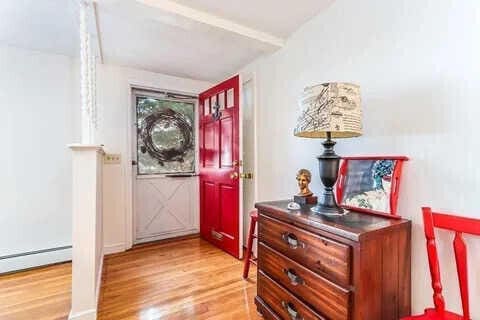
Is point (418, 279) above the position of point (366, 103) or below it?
below

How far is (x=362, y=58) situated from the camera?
1570 millimetres

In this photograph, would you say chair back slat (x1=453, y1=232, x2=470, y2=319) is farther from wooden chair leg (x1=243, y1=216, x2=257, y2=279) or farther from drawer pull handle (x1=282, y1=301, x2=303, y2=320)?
wooden chair leg (x1=243, y1=216, x2=257, y2=279)

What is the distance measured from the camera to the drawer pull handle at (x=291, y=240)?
132cm

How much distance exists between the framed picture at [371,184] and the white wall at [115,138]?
2375 mm

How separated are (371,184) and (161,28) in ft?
6.54

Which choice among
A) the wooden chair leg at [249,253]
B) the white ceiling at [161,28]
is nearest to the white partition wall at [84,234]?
the white ceiling at [161,28]

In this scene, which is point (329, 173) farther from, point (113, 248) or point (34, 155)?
point (34, 155)

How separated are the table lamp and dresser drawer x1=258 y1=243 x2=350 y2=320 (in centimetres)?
34

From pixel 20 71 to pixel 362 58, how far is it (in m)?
3.05

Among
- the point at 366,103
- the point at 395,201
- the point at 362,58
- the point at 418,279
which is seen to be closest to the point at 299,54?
the point at 362,58

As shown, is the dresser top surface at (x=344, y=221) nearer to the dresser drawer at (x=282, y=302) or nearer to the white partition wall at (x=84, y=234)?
the dresser drawer at (x=282, y=302)

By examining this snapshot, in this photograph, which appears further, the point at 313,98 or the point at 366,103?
the point at 366,103

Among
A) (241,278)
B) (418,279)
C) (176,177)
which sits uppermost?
(176,177)

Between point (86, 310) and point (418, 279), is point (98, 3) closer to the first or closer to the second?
point (86, 310)
